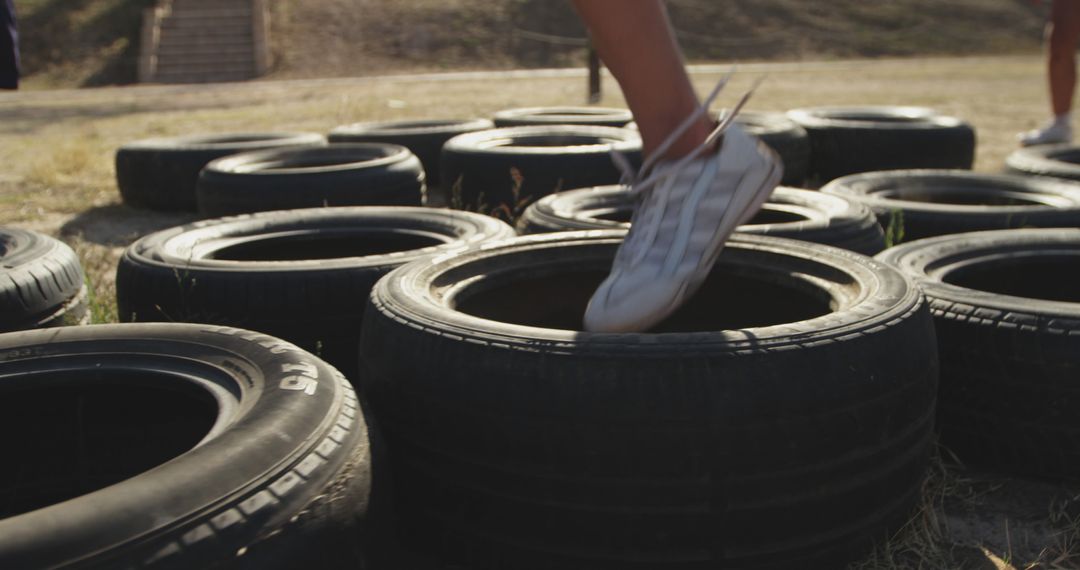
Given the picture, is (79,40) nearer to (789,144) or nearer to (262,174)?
(262,174)

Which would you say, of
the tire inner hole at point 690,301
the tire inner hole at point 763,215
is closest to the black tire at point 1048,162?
the tire inner hole at point 763,215

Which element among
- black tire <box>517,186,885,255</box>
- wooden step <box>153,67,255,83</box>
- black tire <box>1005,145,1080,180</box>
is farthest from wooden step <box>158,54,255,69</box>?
black tire <box>517,186,885,255</box>

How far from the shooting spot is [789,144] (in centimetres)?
555

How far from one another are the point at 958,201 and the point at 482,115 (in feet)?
23.1

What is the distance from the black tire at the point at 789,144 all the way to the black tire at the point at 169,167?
267 cm

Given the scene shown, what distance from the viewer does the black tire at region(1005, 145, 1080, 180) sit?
4.35 meters

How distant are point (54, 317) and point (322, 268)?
74cm

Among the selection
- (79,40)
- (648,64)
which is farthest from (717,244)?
(79,40)

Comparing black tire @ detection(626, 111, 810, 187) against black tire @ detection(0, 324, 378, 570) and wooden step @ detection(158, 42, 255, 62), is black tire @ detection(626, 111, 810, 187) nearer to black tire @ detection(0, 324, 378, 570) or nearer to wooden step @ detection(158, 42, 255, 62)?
black tire @ detection(0, 324, 378, 570)

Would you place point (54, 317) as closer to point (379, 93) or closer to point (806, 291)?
point (806, 291)

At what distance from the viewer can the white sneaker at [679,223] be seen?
217 cm

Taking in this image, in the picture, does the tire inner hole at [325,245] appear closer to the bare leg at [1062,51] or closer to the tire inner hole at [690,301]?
the tire inner hole at [690,301]

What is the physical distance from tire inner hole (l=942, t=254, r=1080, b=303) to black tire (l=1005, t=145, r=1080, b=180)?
160 cm

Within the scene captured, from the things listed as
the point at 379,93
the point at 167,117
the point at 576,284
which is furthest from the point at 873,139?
the point at 379,93
